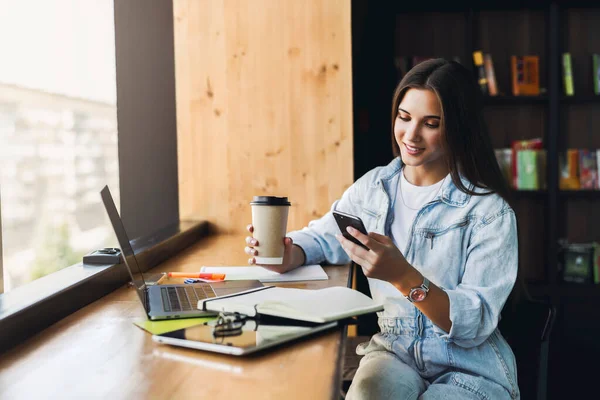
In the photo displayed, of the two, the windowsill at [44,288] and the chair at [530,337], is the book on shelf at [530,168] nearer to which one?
the chair at [530,337]

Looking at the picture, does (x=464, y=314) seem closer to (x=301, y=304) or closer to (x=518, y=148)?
(x=301, y=304)

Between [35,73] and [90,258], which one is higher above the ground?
[35,73]

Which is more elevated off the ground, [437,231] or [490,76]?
[490,76]

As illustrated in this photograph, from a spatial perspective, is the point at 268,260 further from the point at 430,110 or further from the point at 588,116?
the point at 588,116

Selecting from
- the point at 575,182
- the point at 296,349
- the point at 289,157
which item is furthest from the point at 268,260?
the point at 575,182

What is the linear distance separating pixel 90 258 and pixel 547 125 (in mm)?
3273

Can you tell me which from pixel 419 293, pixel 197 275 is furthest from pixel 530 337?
pixel 197 275

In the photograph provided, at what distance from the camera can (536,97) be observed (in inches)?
156

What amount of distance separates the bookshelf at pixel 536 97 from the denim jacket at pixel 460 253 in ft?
6.70

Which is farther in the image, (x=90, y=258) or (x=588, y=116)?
(x=588, y=116)

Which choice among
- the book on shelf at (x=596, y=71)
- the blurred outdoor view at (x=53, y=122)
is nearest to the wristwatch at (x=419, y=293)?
the book on shelf at (x=596, y=71)

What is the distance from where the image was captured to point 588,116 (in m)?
4.15

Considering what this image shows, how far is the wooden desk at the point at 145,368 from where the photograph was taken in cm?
90

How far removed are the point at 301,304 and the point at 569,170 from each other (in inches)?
127
